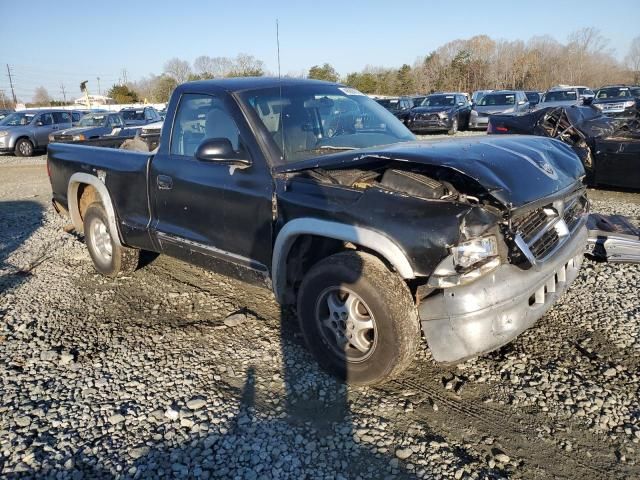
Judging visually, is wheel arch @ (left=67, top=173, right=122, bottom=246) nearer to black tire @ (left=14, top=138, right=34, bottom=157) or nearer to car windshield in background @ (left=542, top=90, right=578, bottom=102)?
black tire @ (left=14, top=138, right=34, bottom=157)

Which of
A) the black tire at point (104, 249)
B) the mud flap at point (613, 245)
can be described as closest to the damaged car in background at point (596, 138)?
the mud flap at point (613, 245)

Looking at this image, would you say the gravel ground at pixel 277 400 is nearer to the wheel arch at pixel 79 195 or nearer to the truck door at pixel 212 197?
the truck door at pixel 212 197

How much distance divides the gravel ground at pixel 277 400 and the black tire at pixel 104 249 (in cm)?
61

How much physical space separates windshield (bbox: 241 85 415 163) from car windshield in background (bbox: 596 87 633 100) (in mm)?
21770

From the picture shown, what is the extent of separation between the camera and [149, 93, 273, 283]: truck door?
338 centimetres

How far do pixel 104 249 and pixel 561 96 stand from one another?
870 inches

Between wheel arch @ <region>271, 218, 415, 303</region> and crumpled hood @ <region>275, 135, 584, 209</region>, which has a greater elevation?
crumpled hood @ <region>275, 135, 584, 209</region>

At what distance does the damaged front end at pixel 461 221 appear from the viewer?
257 centimetres

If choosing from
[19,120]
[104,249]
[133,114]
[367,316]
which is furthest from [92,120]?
[367,316]

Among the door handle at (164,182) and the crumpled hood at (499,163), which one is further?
the door handle at (164,182)

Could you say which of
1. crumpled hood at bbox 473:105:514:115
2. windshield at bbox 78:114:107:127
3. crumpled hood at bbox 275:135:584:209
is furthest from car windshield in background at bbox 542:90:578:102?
crumpled hood at bbox 275:135:584:209

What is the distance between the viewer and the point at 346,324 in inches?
118

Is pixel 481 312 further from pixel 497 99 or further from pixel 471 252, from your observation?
pixel 497 99

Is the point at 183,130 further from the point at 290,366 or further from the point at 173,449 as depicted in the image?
the point at 173,449
